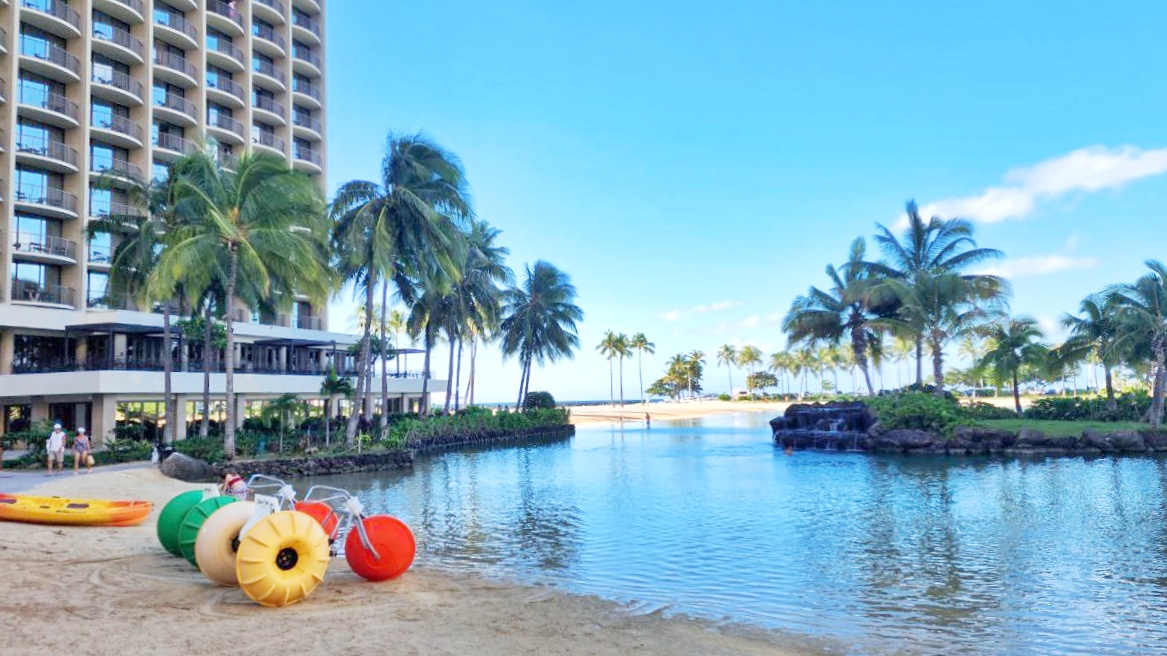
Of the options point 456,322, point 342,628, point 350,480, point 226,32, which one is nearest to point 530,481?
point 350,480

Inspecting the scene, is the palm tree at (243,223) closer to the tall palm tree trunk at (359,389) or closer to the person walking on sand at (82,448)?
the person walking on sand at (82,448)

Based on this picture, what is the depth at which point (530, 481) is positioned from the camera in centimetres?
2702

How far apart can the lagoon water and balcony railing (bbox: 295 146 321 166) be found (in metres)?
35.4

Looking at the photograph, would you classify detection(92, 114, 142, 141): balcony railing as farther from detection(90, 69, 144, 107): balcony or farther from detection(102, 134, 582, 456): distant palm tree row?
detection(102, 134, 582, 456): distant palm tree row

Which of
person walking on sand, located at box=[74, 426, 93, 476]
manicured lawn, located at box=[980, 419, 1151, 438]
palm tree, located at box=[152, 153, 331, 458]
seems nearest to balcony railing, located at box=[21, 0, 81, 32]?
palm tree, located at box=[152, 153, 331, 458]

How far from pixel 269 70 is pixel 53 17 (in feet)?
50.9

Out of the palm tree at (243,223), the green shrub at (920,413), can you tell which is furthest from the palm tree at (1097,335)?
the palm tree at (243,223)

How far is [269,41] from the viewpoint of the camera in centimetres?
5294

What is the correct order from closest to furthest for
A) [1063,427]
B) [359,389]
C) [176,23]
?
[359,389], [1063,427], [176,23]

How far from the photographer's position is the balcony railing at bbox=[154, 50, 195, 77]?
46.4 meters

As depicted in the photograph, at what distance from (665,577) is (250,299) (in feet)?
89.2

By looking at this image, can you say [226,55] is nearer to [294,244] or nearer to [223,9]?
[223,9]

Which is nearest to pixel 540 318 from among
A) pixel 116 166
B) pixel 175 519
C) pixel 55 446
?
pixel 116 166

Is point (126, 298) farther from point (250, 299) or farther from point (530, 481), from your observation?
point (530, 481)
